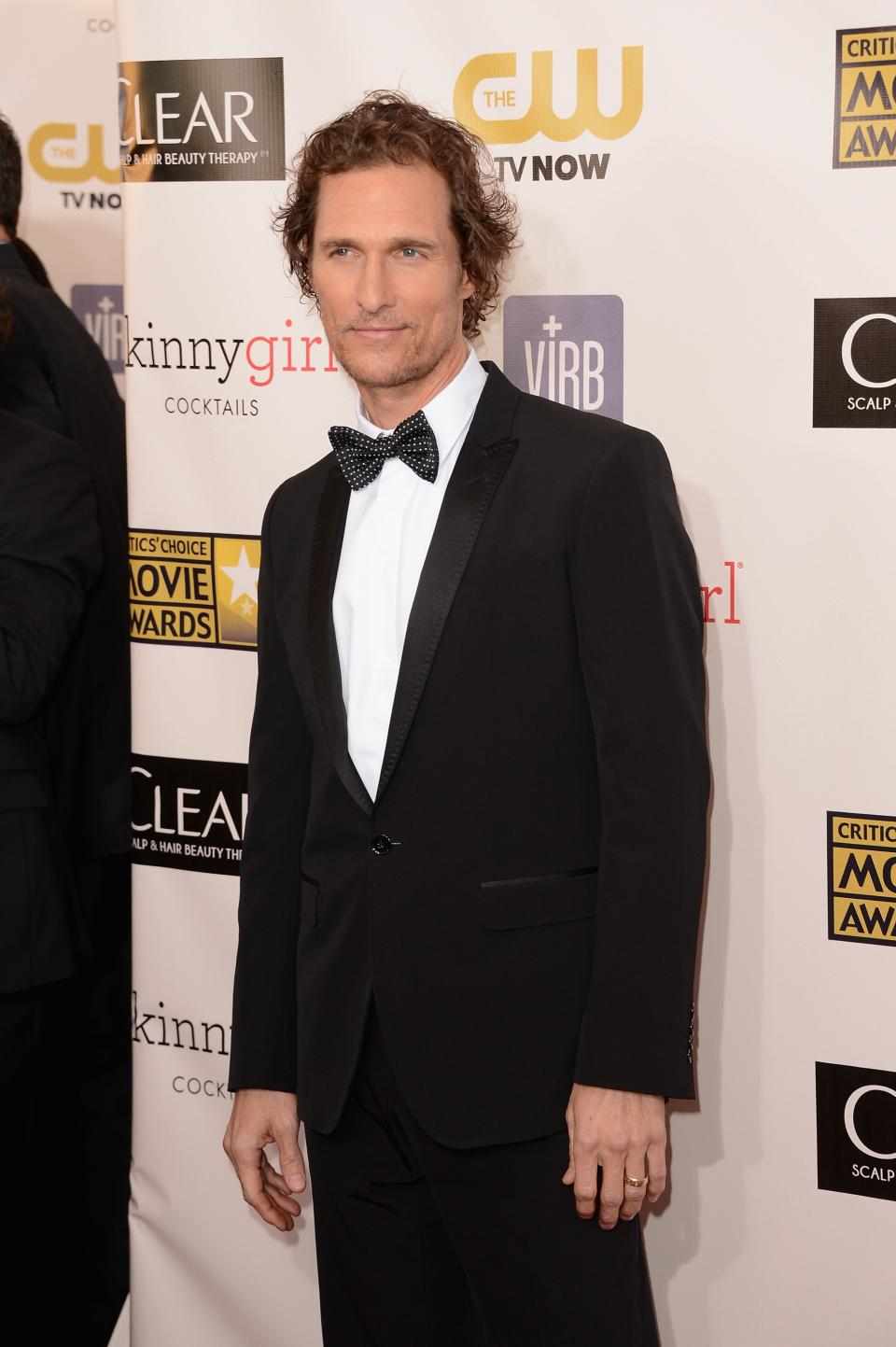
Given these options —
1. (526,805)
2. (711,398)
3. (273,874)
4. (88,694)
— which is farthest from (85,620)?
(526,805)

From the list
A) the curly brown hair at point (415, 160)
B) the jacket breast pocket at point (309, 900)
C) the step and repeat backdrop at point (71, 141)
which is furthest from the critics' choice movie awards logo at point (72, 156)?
the jacket breast pocket at point (309, 900)

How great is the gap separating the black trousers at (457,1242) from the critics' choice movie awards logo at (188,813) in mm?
759

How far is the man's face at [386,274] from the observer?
1.76 meters

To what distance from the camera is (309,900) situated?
72.3 inches

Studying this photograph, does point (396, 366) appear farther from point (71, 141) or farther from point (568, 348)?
point (71, 141)

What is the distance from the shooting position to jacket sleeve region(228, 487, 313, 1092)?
1937 millimetres

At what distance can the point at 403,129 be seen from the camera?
71.3 inches

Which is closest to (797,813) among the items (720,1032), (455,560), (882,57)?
(720,1032)

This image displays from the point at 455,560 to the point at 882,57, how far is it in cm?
91

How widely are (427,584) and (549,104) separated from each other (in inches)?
34.6

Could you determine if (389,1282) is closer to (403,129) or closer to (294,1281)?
(294,1281)

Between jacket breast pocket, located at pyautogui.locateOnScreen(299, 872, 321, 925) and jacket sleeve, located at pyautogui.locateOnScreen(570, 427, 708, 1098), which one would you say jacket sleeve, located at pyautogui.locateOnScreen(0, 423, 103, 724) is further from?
jacket sleeve, located at pyautogui.locateOnScreen(570, 427, 708, 1098)

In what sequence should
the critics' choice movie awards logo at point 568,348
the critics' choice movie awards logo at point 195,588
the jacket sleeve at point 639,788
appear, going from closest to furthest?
1. the jacket sleeve at point 639,788
2. the critics' choice movie awards logo at point 568,348
3. the critics' choice movie awards logo at point 195,588

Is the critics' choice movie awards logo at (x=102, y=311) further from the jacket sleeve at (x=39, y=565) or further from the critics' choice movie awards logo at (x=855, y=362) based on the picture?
the critics' choice movie awards logo at (x=855, y=362)
